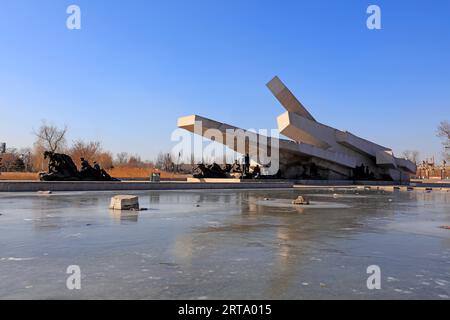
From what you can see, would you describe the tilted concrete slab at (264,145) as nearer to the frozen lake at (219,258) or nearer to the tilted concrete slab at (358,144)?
the tilted concrete slab at (358,144)

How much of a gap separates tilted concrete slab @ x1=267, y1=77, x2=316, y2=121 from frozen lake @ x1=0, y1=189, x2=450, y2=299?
24.0 metres

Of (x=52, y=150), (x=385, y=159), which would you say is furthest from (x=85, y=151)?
(x=385, y=159)

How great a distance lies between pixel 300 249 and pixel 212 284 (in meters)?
1.95

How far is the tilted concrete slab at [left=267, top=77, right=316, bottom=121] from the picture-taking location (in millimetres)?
30922

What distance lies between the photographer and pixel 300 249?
5.14 meters

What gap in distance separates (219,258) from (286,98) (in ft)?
93.3

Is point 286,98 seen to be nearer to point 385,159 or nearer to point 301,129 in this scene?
point 301,129

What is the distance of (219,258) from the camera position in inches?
180

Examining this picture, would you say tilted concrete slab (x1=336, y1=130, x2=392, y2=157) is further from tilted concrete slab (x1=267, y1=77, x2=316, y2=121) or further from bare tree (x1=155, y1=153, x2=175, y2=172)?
bare tree (x1=155, y1=153, x2=175, y2=172)

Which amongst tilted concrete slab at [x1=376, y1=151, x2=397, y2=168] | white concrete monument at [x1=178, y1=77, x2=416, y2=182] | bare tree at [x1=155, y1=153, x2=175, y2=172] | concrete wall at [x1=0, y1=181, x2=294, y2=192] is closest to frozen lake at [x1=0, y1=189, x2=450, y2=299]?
concrete wall at [x1=0, y1=181, x2=294, y2=192]

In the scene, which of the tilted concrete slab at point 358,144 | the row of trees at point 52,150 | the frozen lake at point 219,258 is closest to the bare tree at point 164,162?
the row of trees at point 52,150

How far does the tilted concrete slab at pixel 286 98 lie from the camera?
30.9 metres

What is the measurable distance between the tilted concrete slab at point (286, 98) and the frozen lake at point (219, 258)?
24.0m
